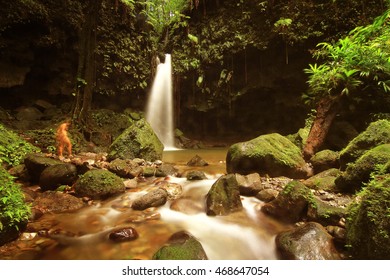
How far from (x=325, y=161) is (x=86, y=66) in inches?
385

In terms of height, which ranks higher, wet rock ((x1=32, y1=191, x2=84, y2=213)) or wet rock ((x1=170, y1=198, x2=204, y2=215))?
wet rock ((x1=32, y1=191, x2=84, y2=213))

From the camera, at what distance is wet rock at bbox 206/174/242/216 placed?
3584 mm

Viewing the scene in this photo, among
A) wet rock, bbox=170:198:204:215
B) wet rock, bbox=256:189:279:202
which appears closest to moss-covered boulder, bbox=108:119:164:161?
wet rock, bbox=170:198:204:215

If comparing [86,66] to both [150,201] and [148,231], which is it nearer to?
[150,201]

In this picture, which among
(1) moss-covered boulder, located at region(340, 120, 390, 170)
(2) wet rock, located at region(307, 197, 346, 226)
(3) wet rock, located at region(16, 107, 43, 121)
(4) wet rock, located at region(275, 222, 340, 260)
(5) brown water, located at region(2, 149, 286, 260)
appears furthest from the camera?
(3) wet rock, located at region(16, 107, 43, 121)

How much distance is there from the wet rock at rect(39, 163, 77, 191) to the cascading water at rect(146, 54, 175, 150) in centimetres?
923

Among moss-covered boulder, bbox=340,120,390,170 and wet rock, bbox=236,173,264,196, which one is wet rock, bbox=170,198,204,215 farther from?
moss-covered boulder, bbox=340,120,390,170

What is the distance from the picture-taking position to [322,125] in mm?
5699

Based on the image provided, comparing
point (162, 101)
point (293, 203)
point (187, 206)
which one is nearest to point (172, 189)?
point (187, 206)

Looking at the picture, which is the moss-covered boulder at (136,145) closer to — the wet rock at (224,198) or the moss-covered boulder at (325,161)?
the wet rock at (224,198)

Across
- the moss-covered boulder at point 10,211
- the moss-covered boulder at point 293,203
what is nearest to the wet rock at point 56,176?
the moss-covered boulder at point 10,211

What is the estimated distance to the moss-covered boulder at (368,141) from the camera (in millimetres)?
3938

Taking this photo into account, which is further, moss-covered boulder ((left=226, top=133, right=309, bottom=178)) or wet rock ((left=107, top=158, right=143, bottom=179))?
wet rock ((left=107, top=158, right=143, bottom=179))

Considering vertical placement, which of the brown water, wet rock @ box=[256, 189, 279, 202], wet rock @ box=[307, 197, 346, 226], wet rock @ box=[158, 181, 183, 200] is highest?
wet rock @ box=[307, 197, 346, 226]
